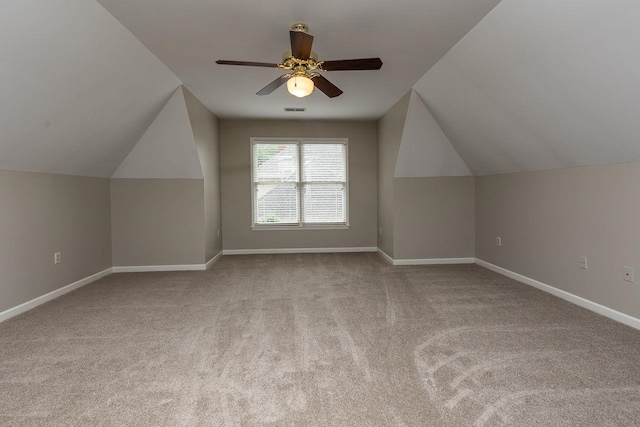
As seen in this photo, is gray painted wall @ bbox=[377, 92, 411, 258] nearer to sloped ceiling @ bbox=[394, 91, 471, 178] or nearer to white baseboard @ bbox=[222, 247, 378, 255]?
sloped ceiling @ bbox=[394, 91, 471, 178]

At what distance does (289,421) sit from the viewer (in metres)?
1.83

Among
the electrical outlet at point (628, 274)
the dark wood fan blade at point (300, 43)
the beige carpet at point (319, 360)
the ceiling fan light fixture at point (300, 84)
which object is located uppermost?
the dark wood fan blade at point (300, 43)

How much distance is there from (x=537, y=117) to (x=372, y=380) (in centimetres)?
284

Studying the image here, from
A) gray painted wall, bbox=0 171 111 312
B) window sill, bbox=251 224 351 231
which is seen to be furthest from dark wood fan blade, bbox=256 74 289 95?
window sill, bbox=251 224 351 231

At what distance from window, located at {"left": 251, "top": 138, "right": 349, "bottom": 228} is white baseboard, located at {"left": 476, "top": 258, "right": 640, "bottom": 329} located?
309cm

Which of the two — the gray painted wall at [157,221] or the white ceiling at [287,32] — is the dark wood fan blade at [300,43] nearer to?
the white ceiling at [287,32]

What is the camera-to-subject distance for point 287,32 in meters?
3.23

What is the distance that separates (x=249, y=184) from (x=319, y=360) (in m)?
4.80

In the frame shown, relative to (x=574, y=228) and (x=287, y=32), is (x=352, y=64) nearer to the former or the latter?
(x=287, y=32)

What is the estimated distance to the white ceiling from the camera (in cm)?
279

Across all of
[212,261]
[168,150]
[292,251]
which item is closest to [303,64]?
[168,150]

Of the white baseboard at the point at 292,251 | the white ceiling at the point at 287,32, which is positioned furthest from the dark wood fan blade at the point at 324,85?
the white baseboard at the point at 292,251

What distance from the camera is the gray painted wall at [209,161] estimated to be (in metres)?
5.18

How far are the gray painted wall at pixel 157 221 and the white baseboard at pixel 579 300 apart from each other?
4.31m
